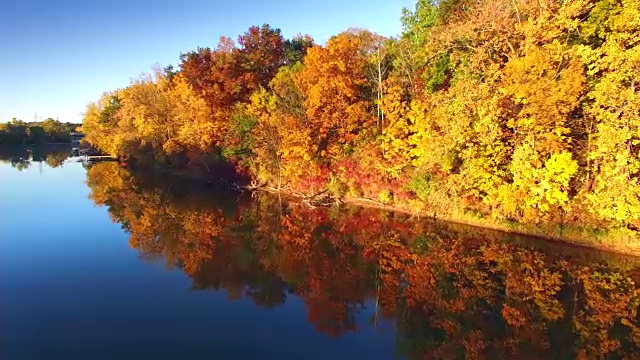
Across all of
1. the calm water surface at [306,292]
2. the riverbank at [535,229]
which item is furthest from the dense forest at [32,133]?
the riverbank at [535,229]

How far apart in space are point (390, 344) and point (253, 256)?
36.6ft

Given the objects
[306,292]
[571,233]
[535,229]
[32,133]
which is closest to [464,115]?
[535,229]

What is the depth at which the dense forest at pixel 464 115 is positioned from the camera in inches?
810

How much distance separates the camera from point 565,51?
21.5 m

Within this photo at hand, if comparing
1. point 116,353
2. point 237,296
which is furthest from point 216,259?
point 116,353

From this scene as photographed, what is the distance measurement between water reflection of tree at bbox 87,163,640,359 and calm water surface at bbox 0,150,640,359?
0.08 metres

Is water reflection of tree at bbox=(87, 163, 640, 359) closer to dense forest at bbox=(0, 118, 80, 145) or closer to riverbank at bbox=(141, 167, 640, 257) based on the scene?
riverbank at bbox=(141, 167, 640, 257)

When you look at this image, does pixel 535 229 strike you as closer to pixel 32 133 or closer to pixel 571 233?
pixel 571 233

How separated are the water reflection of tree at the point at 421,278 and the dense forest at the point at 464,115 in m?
2.77

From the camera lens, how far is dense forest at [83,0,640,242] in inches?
810

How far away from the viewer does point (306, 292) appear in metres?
18.2

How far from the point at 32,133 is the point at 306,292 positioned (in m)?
151

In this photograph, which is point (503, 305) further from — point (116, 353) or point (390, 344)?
point (116, 353)

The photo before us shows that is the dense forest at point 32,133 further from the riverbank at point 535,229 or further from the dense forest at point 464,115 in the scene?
the riverbank at point 535,229
